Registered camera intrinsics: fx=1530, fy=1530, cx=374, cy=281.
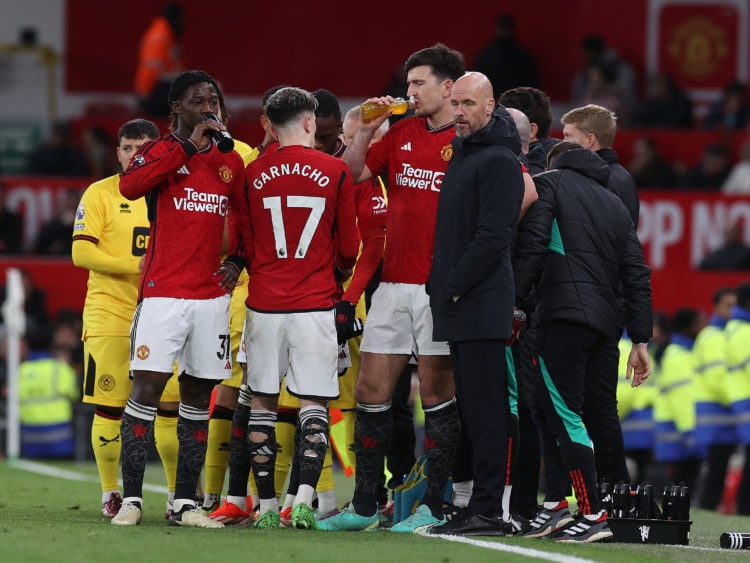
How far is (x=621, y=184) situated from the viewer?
8.88 meters

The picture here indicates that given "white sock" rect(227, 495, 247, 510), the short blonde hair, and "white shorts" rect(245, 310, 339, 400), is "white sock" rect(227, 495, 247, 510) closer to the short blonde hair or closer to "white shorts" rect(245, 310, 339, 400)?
"white shorts" rect(245, 310, 339, 400)

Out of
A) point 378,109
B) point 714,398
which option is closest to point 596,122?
point 378,109

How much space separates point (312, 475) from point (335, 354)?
0.63m

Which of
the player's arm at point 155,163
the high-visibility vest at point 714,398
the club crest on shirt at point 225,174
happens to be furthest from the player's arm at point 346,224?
the high-visibility vest at point 714,398

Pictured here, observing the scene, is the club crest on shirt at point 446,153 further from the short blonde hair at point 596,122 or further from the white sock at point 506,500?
the white sock at point 506,500

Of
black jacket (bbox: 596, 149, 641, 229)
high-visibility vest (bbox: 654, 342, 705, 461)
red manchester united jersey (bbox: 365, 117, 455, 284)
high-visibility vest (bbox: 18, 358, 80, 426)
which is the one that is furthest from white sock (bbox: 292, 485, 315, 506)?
high-visibility vest (bbox: 18, 358, 80, 426)

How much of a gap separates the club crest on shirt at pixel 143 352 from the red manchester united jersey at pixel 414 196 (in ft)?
4.31

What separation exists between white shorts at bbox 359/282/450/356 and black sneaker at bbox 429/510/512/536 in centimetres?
90

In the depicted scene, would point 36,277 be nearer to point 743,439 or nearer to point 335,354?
point 743,439

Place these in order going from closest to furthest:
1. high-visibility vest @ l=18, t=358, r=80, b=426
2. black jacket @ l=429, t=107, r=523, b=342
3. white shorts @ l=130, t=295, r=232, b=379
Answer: black jacket @ l=429, t=107, r=523, b=342 < white shorts @ l=130, t=295, r=232, b=379 < high-visibility vest @ l=18, t=358, r=80, b=426

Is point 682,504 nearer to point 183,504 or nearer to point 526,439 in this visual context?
point 526,439

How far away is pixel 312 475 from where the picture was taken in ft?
25.3

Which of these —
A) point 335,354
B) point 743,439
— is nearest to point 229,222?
point 335,354

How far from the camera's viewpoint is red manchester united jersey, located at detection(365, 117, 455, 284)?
26.2 feet
